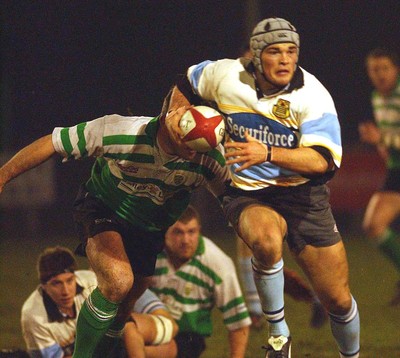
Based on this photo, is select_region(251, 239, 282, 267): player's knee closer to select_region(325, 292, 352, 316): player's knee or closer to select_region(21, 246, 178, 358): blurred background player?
select_region(325, 292, 352, 316): player's knee

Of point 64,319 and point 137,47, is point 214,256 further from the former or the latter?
point 137,47

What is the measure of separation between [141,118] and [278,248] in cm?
115

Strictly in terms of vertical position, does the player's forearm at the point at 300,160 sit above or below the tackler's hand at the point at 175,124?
below

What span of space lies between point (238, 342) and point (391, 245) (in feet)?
11.0

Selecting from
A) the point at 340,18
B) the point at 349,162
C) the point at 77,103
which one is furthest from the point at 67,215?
the point at 340,18

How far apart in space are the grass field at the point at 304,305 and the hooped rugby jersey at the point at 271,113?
6.30ft

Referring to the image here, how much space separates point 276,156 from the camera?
222 inches

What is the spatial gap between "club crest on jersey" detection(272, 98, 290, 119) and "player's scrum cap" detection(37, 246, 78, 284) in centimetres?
191

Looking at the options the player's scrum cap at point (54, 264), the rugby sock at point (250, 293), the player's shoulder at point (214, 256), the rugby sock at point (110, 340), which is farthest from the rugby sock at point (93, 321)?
the rugby sock at point (250, 293)

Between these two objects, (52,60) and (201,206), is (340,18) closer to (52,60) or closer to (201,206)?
(52,60)

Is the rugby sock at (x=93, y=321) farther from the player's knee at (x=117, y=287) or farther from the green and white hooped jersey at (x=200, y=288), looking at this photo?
the green and white hooped jersey at (x=200, y=288)

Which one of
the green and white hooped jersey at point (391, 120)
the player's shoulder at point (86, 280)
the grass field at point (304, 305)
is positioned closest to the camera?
the player's shoulder at point (86, 280)

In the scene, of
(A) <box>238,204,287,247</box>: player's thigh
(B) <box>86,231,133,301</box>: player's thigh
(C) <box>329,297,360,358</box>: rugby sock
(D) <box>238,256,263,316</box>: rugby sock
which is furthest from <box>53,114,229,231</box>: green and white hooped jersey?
(D) <box>238,256,263,316</box>: rugby sock

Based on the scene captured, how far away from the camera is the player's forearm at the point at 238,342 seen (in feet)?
23.4
